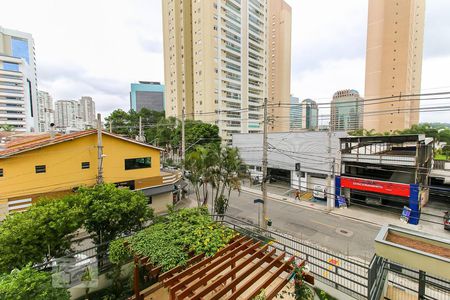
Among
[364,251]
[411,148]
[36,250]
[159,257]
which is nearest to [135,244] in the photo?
[159,257]

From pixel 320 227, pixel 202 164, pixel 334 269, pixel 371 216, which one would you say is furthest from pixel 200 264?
pixel 371 216

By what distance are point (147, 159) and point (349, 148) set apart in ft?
68.0

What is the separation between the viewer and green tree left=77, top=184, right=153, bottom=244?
837cm

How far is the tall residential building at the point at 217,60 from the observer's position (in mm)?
49875

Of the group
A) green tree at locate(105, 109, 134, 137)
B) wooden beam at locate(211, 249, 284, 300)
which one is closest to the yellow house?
wooden beam at locate(211, 249, 284, 300)

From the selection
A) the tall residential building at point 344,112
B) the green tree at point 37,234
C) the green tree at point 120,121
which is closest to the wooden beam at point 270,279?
the tall residential building at point 344,112

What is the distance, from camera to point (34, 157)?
13156 mm

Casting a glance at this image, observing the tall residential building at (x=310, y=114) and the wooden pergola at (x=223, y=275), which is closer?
the wooden pergola at (x=223, y=275)

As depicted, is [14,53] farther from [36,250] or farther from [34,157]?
[36,250]

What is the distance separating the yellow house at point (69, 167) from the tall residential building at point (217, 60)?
102 ft

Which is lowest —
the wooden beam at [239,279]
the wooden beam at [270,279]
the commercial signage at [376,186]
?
the commercial signage at [376,186]

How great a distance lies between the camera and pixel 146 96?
381ft

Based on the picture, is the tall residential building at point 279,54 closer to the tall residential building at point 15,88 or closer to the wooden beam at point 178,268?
the wooden beam at point 178,268

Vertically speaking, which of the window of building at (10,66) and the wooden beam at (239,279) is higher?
the window of building at (10,66)
